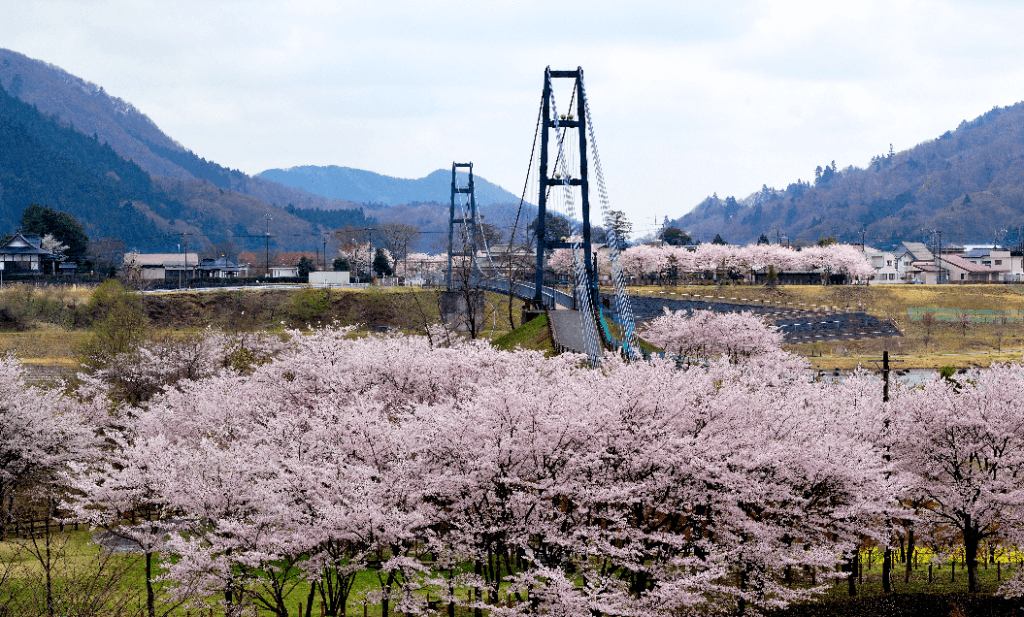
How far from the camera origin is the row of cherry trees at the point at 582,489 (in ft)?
51.9

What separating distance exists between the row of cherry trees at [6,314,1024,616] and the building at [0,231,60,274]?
73.9 meters

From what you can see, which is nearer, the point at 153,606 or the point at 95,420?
the point at 153,606

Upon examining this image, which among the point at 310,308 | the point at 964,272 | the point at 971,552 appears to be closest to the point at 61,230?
the point at 310,308

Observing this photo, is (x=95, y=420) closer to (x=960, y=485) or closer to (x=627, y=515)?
(x=627, y=515)

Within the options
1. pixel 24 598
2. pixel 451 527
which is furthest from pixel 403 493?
pixel 24 598

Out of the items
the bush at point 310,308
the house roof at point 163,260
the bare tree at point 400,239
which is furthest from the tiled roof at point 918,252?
the house roof at point 163,260

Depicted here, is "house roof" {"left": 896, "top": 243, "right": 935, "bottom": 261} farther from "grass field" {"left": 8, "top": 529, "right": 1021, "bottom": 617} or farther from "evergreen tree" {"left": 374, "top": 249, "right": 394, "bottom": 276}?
"grass field" {"left": 8, "top": 529, "right": 1021, "bottom": 617}

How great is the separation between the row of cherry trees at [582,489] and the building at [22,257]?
73883 millimetres

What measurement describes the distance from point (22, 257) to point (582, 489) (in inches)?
3429

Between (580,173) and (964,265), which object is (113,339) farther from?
(964,265)

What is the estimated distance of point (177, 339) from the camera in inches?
1695

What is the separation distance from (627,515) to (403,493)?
456cm

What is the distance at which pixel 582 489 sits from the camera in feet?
52.0

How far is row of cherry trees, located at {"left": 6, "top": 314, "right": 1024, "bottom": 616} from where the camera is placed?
51.9 ft
